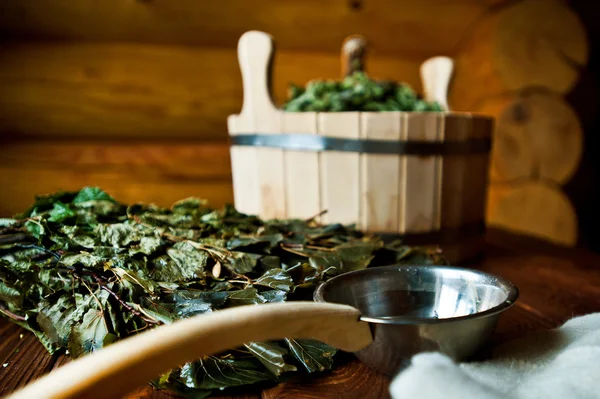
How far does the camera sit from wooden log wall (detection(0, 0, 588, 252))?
2.23 meters

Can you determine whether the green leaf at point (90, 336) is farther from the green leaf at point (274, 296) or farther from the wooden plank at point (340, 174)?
the wooden plank at point (340, 174)

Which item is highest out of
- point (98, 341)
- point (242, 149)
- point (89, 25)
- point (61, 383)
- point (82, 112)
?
point (89, 25)

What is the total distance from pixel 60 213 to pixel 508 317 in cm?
96

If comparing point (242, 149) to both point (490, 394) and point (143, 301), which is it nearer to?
point (143, 301)

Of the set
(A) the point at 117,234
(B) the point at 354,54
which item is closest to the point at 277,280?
(A) the point at 117,234

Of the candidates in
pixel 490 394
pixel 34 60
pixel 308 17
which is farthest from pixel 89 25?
pixel 490 394

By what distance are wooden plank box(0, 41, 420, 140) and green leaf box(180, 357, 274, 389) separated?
2.03 m

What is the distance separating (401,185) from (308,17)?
1.68 metres

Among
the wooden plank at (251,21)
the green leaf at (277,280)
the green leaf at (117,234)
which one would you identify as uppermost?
the wooden plank at (251,21)

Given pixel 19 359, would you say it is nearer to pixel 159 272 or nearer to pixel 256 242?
pixel 159 272

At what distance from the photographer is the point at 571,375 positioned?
1.75 feet

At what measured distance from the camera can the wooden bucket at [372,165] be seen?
4.02ft

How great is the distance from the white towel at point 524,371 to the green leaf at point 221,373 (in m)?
0.23

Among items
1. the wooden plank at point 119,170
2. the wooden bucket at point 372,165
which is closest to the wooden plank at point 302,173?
the wooden bucket at point 372,165
